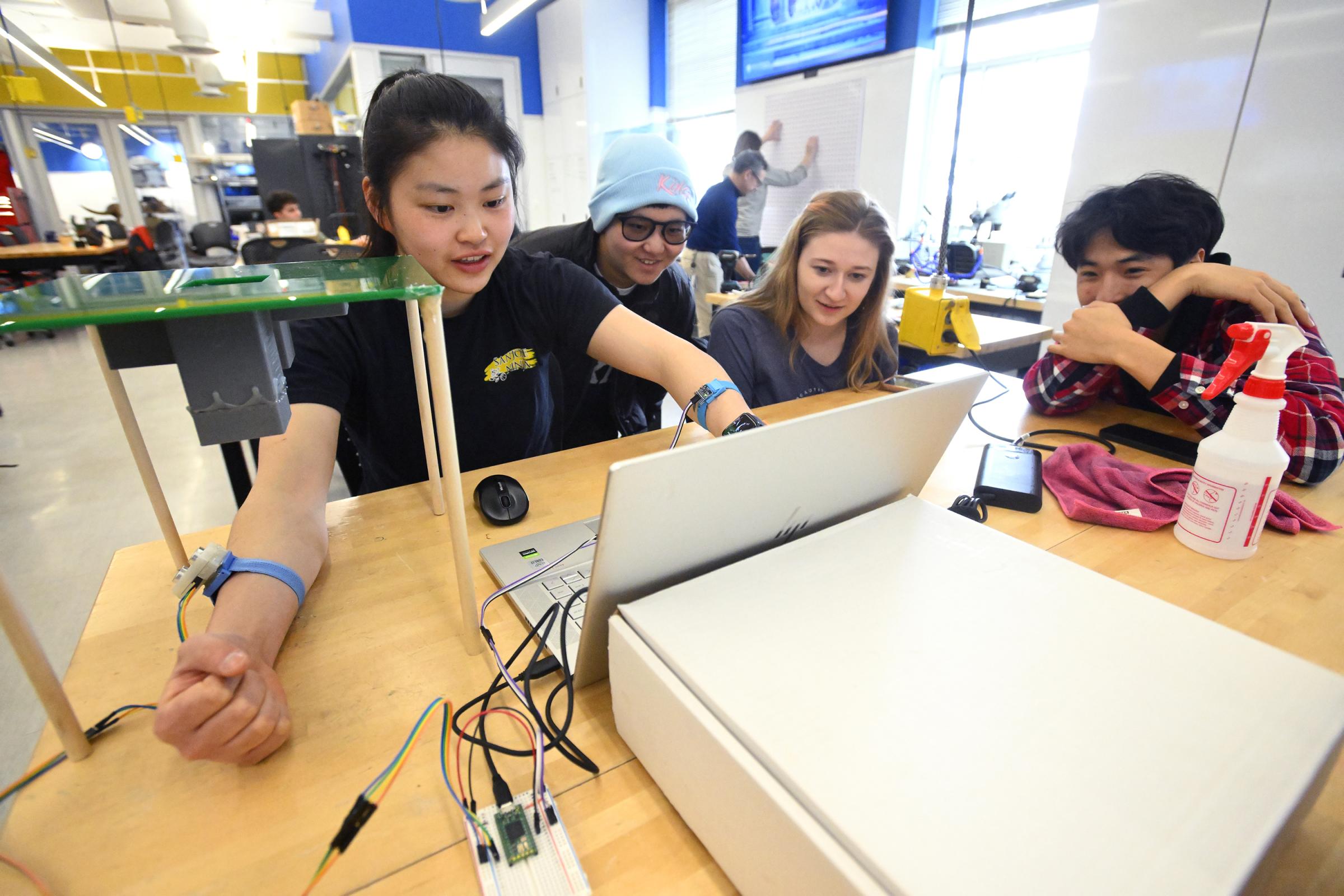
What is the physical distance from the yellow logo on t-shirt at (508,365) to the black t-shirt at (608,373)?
1.33 ft

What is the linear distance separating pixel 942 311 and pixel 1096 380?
38cm

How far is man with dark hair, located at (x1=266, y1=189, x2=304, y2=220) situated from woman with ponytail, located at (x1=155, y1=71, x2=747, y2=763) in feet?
13.6

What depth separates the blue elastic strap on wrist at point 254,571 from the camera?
584 mm

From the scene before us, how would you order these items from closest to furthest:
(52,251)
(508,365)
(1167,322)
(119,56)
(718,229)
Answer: (508,365)
(1167,322)
(718,229)
(52,251)
(119,56)

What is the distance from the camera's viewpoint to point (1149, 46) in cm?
242

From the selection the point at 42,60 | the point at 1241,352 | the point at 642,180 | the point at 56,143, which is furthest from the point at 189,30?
the point at 1241,352

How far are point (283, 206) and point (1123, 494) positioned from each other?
519 centimetres

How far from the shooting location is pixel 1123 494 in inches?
34.8

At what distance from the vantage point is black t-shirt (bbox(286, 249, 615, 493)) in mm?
986

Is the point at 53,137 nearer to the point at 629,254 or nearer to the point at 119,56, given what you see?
the point at 119,56

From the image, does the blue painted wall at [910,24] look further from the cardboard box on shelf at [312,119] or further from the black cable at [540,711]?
the cardboard box on shelf at [312,119]

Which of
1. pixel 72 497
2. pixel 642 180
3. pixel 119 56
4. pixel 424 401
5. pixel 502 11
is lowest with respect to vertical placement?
pixel 72 497

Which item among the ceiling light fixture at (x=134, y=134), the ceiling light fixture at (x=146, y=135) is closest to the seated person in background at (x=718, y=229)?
the ceiling light fixture at (x=146, y=135)

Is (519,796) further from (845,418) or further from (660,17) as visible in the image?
(660,17)
